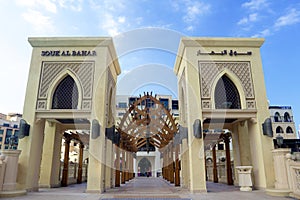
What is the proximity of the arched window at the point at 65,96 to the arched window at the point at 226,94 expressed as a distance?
5.26 m

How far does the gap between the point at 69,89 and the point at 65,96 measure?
300 millimetres

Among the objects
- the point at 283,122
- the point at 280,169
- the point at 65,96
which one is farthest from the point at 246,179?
the point at 283,122

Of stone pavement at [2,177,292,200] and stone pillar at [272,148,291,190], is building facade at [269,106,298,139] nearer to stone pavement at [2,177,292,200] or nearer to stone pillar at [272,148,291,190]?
stone pillar at [272,148,291,190]

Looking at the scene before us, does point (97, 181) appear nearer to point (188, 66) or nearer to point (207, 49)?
point (188, 66)

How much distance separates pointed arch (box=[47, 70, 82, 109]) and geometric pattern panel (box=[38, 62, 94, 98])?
0.14 m

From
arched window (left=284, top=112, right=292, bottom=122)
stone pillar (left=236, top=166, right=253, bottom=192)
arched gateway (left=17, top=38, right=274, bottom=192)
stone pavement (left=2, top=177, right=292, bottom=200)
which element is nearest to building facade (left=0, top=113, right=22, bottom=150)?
arched gateway (left=17, top=38, right=274, bottom=192)

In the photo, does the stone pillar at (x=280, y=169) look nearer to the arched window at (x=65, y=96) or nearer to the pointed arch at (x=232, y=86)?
the pointed arch at (x=232, y=86)

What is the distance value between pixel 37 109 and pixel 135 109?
14.2ft

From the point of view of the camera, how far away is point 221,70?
8.13 metres

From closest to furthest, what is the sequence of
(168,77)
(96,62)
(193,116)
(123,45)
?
(193,116)
(96,62)
(123,45)
(168,77)

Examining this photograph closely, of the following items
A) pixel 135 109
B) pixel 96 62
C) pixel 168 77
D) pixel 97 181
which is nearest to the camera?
pixel 97 181

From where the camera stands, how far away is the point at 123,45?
9320mm

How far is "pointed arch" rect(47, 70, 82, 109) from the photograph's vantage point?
7836 mm

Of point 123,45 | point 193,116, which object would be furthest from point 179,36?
point 193,116
